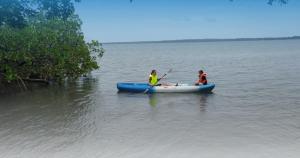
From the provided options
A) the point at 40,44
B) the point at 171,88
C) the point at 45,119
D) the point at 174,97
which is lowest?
the point at 45,119

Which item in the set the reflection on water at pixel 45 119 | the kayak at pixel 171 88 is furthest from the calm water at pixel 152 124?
the kayak at pixel 171 88

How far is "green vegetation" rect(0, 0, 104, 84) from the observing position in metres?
28.0

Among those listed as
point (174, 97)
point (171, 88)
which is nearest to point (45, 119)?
point (174, 97)

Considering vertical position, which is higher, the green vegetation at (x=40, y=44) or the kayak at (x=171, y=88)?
the green vegetation at (x=40, y=44)

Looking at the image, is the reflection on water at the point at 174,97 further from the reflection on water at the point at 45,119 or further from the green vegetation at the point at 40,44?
the green vegetation at the point at 40,44

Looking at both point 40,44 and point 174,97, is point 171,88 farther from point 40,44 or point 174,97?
point 40,44

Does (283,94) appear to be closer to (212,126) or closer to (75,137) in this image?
(212,126)

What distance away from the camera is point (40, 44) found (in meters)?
32.2

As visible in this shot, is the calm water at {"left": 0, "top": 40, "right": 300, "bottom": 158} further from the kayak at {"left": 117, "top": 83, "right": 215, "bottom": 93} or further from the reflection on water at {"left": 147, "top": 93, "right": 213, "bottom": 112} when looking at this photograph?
the kayak at {"left": 117, "top": 83, "right": 215, "bottom": 93}

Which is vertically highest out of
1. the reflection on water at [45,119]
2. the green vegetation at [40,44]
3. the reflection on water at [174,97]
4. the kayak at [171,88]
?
the green vegetation at [40,44]

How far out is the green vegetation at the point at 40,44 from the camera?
2802cm

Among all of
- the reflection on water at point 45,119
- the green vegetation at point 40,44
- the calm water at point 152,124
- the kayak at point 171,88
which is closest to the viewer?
the calm water at point 152,124

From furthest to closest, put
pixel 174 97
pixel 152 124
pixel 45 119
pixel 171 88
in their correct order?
1. pixel 171 88
2. pixel 174 97
3. pixel 45 119
4. pixel 152 124

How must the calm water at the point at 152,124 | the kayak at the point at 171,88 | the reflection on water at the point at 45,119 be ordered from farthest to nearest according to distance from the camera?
the kayak at the point at 171,88, the reflection on water at the point at 45,119, the calm water at the point at 152,124
